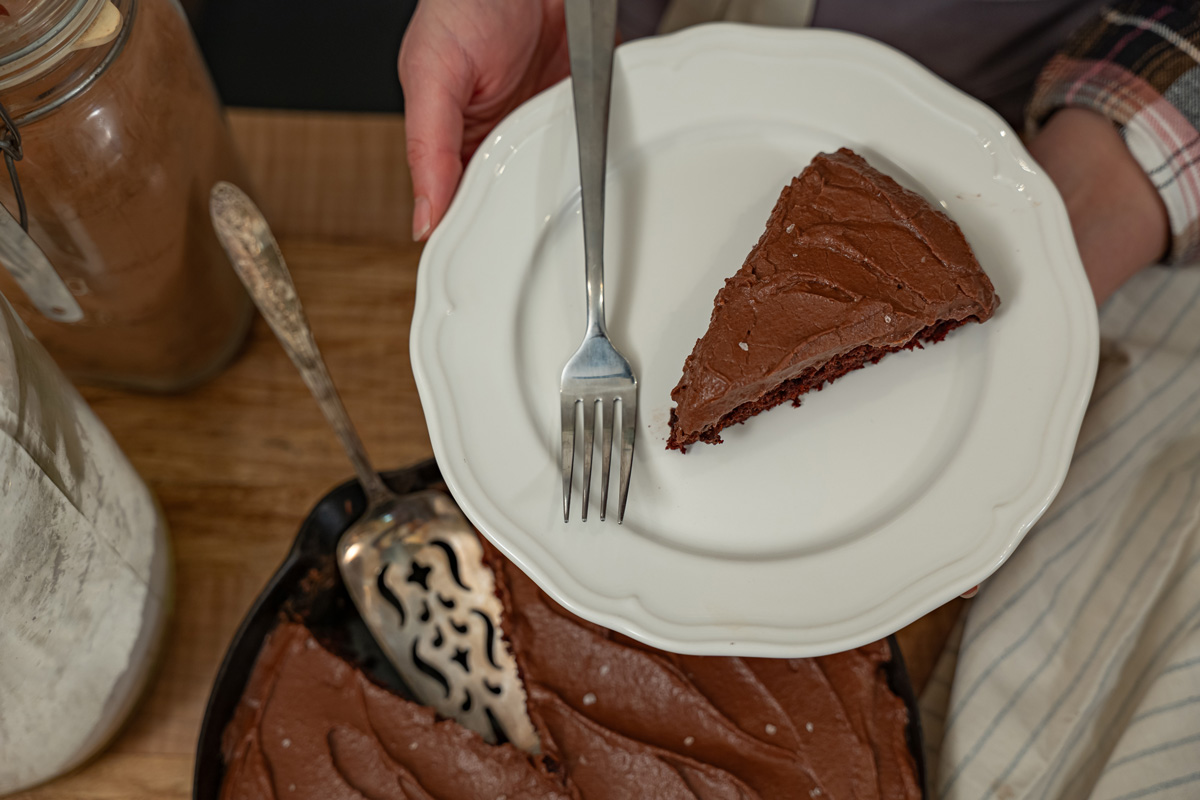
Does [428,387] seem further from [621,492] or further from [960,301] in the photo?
[960,301]

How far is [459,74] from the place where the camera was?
1.54m

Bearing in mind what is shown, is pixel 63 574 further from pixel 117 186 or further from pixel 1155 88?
pixel 1155 88

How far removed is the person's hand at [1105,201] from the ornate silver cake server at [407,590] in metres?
1.23

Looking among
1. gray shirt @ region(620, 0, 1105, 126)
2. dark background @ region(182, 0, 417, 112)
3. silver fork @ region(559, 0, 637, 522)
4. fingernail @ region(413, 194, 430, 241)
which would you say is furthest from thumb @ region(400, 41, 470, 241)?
dark background @ region(182, 0, 417, 112)

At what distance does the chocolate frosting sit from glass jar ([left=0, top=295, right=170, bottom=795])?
0.20m

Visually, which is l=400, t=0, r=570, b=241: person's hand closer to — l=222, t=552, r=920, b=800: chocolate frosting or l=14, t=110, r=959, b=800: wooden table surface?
l=14, t=110, r=959, b=800: wooden table surface

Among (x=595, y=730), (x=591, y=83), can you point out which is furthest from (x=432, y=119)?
(x=595, y=730)

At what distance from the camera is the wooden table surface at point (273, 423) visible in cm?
147

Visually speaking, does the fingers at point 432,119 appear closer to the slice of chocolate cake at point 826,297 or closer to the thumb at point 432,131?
the thumb at point 432,131

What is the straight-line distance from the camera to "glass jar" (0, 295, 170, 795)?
103cm

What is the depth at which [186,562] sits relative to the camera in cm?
155

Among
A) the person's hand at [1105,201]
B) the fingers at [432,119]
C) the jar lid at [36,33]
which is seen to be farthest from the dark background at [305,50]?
the person's hand at [1105,201]

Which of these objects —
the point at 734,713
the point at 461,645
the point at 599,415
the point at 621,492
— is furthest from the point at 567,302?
the point at 734,713

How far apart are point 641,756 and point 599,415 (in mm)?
509
